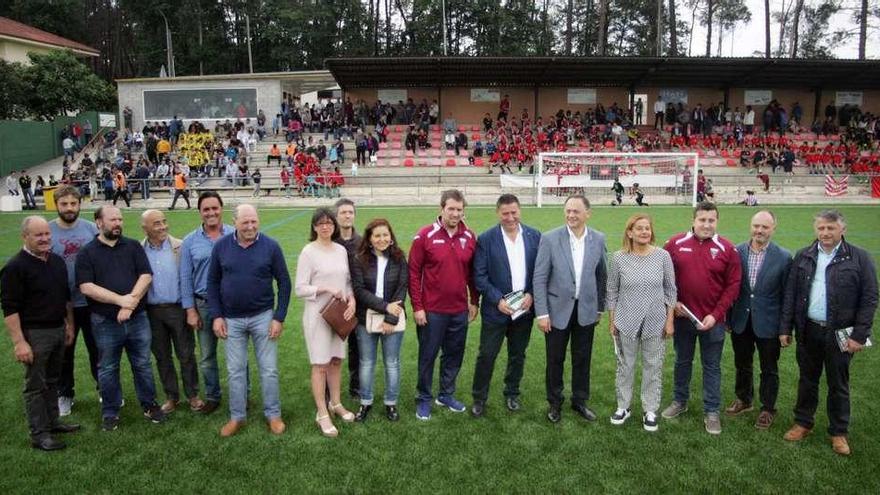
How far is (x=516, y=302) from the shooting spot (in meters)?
4.89

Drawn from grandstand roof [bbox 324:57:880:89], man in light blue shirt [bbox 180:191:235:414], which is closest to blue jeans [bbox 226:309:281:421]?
man in light blue shirt [bbox 180:191:235:414]

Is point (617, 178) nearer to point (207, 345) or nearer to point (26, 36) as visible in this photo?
point (207, 345)

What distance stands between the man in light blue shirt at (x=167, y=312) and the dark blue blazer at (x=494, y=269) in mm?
2659

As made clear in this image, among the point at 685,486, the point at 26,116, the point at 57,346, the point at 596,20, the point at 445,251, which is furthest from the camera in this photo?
the point at 596,20

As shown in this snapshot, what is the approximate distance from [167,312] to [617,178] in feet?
71.0

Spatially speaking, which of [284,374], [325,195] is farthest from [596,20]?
[284,374]

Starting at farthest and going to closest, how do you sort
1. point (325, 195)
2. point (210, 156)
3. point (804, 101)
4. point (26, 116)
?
point (804, 101) → point (26, 116) → point (210, 156) → point (325, 195)

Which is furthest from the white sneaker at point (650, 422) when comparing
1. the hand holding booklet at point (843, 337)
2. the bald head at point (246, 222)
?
the bald head at point (246, 222)

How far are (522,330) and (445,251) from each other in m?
0.99

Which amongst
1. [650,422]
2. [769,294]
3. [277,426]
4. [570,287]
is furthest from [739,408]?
[277,426]

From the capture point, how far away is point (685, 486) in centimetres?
396

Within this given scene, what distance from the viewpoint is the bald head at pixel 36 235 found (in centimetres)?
438

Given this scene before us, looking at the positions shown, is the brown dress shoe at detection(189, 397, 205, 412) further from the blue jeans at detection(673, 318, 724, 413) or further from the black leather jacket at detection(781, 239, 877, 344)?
the black leather jacket at detection(781, 239, 877, 344)

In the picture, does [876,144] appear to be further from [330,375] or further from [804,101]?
[330,375]
